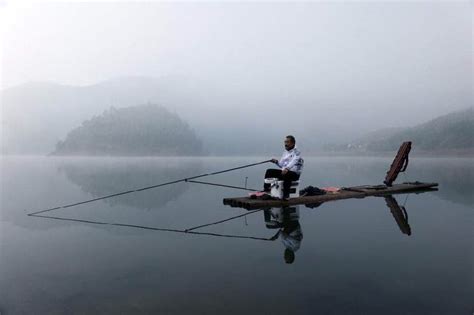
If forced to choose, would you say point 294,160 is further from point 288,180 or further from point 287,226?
point 287,226

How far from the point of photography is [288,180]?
16.3 m

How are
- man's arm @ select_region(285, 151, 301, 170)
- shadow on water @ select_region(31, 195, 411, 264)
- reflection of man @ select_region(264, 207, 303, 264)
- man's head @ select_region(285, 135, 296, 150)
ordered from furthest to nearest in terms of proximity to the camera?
man's head @ select_region(285, 135, 296, 150) → man's arm @ select_region(285, 151, 301, 170) → shadow on water @ select_region(31, 195, 411, 264) → reflection of man @ select_region(264, 207, 303, 264)

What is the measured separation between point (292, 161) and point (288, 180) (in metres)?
1.02

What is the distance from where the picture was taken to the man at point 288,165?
619 inches

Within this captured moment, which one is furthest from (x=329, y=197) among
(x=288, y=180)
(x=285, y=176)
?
(x=285, y=176)

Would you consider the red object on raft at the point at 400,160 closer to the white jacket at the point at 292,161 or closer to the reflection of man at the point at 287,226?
the reflection of man at the point at 287,226

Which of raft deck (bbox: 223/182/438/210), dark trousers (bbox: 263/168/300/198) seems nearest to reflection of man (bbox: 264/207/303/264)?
raft deck (bbox: 223/182/438/210)

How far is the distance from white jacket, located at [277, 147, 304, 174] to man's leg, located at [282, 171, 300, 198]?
9.9 inches

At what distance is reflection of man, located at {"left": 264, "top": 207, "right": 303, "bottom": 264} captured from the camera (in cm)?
966

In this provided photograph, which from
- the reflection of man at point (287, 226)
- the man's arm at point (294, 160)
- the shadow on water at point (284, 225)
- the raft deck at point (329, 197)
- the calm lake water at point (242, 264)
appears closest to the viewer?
the calm lake water at point (242, 264)

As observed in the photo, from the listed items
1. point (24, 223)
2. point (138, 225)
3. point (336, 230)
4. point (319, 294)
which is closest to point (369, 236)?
point (336, 230)

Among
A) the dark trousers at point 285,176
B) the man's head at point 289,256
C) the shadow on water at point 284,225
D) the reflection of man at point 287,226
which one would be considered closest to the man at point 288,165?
the dark trousers at point 285,176

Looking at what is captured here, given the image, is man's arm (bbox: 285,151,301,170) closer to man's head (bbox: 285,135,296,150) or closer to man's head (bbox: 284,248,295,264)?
man's head (bbox: 285,135,296,150)

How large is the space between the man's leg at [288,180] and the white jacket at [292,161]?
252 millimetres
